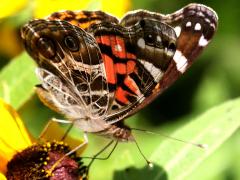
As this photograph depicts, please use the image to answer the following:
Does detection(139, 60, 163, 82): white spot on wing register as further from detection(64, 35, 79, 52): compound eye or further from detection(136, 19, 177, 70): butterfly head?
detection(64, 35, 79, 52): compound eye

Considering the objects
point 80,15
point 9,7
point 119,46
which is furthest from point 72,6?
point 119,46

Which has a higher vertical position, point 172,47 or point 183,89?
point 172,47

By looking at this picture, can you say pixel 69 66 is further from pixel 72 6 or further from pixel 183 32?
pixel 72 6

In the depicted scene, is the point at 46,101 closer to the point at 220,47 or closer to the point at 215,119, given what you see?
the point at 215,119

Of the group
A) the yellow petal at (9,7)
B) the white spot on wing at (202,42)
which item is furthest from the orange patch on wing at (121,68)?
the yellow petal at (9,7)

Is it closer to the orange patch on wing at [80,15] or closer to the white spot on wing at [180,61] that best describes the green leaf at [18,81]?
the orange patch on wing at [80,15]

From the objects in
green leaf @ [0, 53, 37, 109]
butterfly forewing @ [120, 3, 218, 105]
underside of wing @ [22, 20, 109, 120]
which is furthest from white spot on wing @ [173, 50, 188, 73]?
green leaf @ [0, 53, 37, 109]
